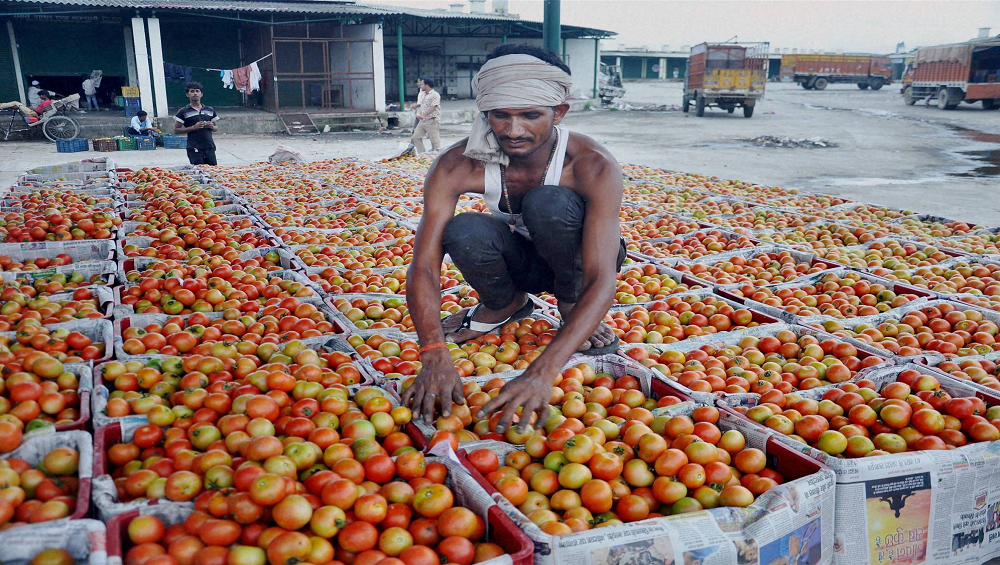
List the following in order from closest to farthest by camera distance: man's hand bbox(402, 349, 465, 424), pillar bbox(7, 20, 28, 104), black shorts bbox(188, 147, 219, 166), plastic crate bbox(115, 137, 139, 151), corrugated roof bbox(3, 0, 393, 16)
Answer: man's hand bbox(402, 349, 465, 424) → black shorts bbox(188, 147, 219, 166) → plastic crate bbox(115, 137, 139, 151) → corrugated roof bbox(3, 0, 393, 16) → pillar bbox(7, 20, 28, 104)

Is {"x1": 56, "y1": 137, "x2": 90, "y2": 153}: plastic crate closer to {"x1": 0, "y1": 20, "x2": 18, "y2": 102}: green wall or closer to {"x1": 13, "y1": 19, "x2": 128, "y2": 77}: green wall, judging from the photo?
{"x1": 0, "y1": 20, "x2": 18, "y2": 102}: green wall

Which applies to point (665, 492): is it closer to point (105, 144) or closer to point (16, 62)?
point (105, 144)

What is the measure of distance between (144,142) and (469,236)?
14.4m

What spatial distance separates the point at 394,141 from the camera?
18.1 m

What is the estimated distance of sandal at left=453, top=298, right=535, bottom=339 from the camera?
331 cm

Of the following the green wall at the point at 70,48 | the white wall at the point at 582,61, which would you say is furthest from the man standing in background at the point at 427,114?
the white wall at the point at 582,61

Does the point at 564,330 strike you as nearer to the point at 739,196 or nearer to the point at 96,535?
the point at 96,535

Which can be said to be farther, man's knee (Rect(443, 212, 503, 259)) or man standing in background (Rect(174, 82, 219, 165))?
man standing in background (Rect(174, 82, 219, 165))

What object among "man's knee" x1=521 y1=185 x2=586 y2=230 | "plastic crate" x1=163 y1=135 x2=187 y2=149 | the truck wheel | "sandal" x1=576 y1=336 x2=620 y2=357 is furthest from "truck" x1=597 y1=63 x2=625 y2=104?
"man's knee" x1=521 y1=185 x2=586 y2=230

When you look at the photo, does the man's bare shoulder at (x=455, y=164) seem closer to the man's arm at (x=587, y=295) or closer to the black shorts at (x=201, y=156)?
the man's arm at (x=587, y=295)

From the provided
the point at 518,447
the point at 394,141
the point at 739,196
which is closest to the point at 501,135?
the point at 518,447

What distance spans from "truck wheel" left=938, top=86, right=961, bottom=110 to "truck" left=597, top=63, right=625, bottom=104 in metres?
12.3

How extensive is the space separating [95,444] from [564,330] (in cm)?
142

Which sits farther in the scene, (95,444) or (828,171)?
(828,171)
